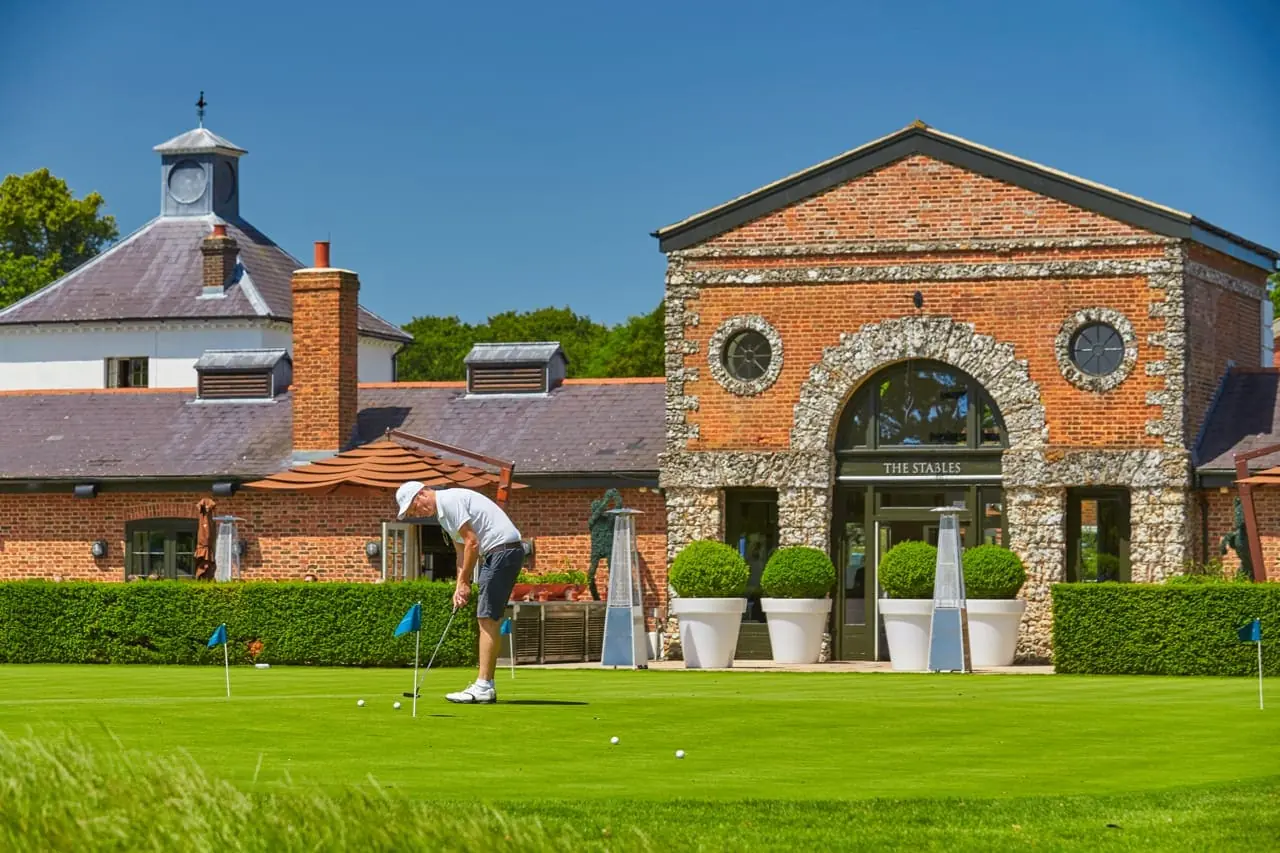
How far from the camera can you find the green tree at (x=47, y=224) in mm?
70750

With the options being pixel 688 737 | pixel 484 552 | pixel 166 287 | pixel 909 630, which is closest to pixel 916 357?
pixel 909 630

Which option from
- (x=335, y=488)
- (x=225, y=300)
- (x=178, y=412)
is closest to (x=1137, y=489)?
(x=335, y=488)

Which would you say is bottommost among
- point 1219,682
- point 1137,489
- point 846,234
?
point 1219,682

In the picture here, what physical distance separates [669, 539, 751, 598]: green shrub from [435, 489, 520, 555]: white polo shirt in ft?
38.5

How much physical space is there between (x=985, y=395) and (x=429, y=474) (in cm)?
761

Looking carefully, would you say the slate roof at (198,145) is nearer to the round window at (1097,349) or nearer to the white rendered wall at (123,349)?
the white rendered wall at (123,349)

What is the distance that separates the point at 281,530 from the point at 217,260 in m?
26.3

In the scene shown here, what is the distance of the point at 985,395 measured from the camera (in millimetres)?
28812

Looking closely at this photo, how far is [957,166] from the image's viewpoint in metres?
28.7

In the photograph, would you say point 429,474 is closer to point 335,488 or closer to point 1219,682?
point 335,488

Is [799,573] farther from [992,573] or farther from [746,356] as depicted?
[746,356]

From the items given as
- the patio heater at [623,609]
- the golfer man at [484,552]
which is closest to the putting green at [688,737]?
the golfer man at [484,552]

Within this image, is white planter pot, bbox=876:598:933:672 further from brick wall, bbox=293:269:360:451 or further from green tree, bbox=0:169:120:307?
green tree, bbox=0:169:120:307

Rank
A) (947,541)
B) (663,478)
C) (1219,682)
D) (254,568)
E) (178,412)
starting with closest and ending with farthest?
(1219,682), (947,541), (663,478), (254,568), (178,412)
